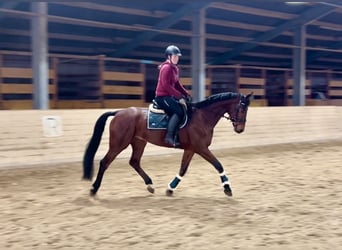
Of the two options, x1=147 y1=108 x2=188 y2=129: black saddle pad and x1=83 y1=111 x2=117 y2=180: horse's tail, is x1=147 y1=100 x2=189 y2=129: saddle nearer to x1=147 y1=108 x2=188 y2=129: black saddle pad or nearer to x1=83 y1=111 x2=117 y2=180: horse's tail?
x1=147 y1=108 x2=188 y2=129: black saddle pad

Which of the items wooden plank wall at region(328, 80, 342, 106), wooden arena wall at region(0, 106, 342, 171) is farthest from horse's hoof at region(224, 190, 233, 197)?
wooden plank wall at region(328, 80, 342, 106)

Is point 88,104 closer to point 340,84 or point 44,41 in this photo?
point 44,41

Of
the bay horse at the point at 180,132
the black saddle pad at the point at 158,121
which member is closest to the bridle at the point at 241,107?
the bay horse at the point at 180,132

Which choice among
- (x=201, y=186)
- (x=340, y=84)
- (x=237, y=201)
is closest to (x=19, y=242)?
(x=237, y=201)

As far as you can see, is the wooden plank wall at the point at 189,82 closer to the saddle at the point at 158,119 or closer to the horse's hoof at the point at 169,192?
the saddle at the point at 158,119

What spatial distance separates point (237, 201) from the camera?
17.1 feet

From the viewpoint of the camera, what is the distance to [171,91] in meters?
5.43

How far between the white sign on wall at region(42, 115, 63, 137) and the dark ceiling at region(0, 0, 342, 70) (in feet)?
10.3

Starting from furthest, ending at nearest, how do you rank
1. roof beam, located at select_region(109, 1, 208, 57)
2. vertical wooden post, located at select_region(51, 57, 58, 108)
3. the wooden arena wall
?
Answer: roof beam, located at select_region(109, 1, 208, 57) < vertical wooden post, located at select_region(51, 57, 58, 108) < the wooden arena wall

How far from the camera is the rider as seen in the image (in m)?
5.37

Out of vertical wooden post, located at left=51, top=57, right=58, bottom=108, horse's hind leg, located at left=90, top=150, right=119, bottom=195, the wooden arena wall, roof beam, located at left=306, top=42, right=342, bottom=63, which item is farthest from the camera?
roof beam, located at left=306, top=42, right=342, bottom=63

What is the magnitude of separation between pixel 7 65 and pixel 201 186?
25.6 feet

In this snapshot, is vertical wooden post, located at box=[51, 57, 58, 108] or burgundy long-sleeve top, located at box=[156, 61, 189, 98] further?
vertical wooden post, located at box=[51, 57, 58, 108]

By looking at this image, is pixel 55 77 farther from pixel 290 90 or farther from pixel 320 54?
pixel 320 54
